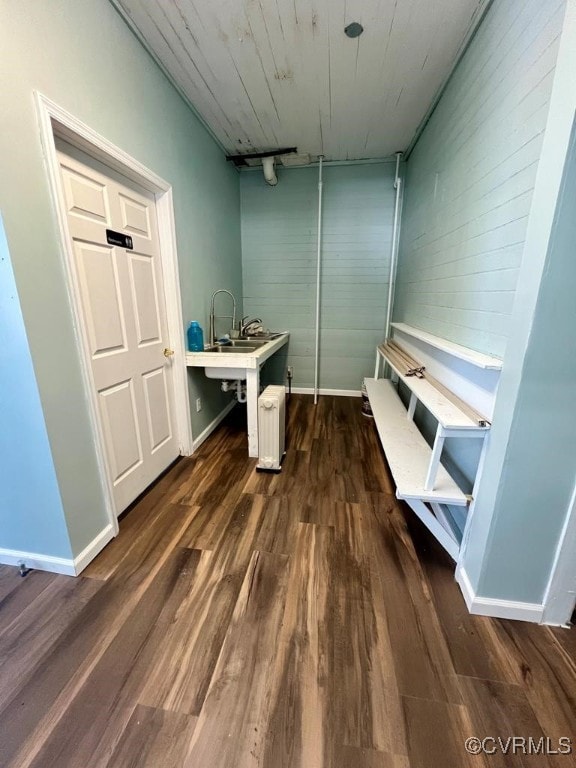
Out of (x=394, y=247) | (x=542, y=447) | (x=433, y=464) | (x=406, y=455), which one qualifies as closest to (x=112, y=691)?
(x=433, y=464)

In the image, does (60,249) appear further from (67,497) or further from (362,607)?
(362,607)

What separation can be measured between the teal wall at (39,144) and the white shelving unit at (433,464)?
1583mm

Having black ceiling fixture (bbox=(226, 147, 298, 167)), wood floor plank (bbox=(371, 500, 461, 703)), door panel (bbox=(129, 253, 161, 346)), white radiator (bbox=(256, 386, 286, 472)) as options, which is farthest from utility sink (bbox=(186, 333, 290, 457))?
black ceiling fixture (bbox=(226, 147, 298, 167))

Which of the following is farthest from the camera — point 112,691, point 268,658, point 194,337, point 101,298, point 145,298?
point 194,337

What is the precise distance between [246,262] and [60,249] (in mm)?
2758

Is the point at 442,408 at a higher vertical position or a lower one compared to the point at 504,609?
higher

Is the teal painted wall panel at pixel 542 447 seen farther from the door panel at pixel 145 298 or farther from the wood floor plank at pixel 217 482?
the door panel at pixel 145 298

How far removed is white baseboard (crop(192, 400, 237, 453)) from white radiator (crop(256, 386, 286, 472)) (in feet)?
2.18

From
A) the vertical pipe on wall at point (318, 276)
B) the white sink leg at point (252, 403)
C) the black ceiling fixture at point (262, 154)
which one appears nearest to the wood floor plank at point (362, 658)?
the white sink leg at point (252, 403)

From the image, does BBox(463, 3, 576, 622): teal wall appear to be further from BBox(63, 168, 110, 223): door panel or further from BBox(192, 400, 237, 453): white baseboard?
BBox(192, 400, 237, 453): white baseboard

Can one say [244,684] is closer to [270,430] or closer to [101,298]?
[270,430]

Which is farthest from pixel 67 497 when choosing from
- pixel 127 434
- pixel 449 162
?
pixel 449 162

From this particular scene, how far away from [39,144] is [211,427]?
2.29m

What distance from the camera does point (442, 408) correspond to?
1.40 m
